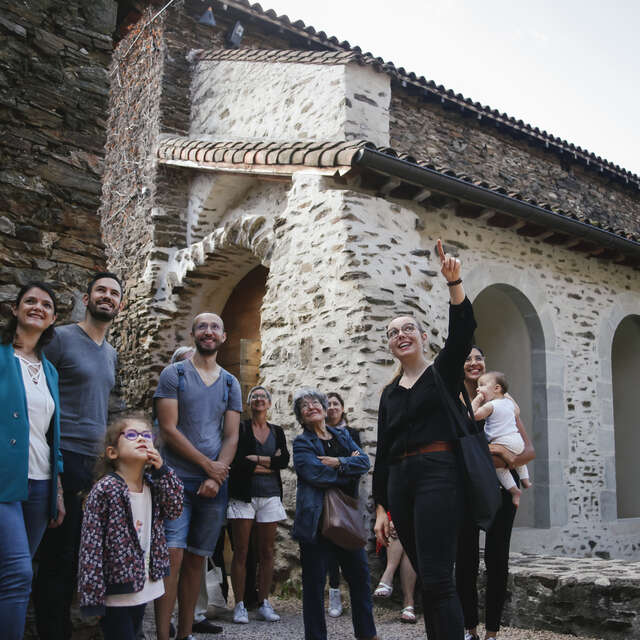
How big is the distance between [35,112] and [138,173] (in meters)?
5.79

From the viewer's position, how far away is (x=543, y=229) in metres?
7.36

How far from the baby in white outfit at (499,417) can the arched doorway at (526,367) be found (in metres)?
3.54

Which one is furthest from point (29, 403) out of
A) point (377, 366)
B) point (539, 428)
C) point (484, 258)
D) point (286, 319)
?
point (539, 428)

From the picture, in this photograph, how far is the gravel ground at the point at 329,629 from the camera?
4082 mm

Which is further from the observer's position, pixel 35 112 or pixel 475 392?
pixel 475 392

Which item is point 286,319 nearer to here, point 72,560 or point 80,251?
point 80,251

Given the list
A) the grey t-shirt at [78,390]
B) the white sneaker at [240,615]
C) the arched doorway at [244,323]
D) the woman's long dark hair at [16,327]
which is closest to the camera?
the woman's long dark hair at [16,327]

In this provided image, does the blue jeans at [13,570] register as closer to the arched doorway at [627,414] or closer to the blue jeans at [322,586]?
the blue jeans at [322,586]

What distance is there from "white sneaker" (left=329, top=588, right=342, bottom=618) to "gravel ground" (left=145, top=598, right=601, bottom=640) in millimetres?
39

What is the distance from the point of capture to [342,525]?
3631 mm

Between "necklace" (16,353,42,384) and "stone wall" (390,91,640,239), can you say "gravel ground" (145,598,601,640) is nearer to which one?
"necklace" (16,353,42,384)

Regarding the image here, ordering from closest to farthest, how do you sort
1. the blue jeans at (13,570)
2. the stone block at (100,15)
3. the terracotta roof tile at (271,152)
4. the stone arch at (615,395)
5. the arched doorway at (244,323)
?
the blue jeans at (13,570)
the stone block at (100,15)
the terracotta roof tile at (271,152)
the stone arch at (615,395)
the arched doorway at (244,323)

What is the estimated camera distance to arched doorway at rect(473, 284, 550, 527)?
736 cm

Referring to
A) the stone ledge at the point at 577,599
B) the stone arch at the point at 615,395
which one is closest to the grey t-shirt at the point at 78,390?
the stone ledge at the point at 577,599
